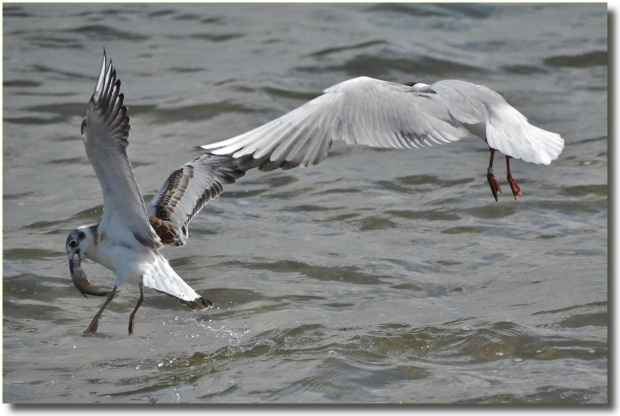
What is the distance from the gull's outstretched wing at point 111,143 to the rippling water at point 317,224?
0.95 meters

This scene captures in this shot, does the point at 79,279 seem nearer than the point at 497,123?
No

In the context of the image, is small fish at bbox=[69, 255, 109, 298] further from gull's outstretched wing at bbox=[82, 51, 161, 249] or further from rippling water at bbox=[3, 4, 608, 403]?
gull's outstretched wing at bbox=[82, 51, 161, 249]

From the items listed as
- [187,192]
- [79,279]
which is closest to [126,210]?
→ [79,279]

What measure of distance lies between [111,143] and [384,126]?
1341 mm

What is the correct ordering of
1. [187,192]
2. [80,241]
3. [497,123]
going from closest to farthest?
[497,123] → [80,241] → [187,192]

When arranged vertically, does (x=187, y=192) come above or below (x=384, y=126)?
below

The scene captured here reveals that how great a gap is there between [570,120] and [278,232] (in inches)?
139

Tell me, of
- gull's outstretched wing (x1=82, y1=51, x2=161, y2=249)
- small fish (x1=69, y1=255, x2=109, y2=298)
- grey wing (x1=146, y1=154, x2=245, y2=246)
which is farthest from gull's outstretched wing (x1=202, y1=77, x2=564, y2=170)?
small fish (x1=69, y1=255, x2=109, y2=298)

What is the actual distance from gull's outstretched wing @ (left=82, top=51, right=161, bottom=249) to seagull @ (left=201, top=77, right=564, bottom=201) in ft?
1.51

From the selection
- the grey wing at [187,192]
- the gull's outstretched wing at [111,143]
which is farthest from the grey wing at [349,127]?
the grey wing at [187,192]

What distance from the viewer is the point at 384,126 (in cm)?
493

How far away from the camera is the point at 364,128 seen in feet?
16.0

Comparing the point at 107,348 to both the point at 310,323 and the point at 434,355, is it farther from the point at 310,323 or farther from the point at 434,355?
the point at 434,355

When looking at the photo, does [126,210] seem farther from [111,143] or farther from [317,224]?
[317,224]
